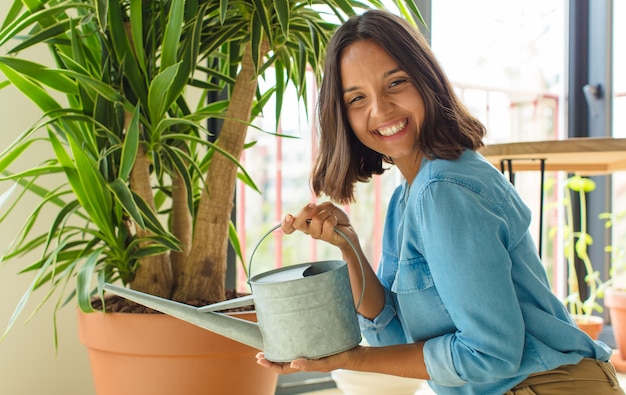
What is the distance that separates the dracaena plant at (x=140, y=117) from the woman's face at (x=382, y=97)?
Answer: 21 centimetres

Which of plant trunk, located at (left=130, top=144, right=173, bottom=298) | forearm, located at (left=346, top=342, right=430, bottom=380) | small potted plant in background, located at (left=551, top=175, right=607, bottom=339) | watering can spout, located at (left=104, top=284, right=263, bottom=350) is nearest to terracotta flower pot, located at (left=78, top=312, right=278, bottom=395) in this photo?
plant trunk, located at (left=130, top=144, right=173, bottom=298)

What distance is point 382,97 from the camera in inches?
42.5

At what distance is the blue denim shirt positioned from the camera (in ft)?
3.00

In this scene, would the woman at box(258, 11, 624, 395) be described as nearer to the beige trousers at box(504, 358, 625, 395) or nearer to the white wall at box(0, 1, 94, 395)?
the beige trousers at box(504, 358, 625, 395)

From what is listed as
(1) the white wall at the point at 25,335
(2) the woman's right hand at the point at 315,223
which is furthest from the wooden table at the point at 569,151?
(1) the white wall at the point at 25,335

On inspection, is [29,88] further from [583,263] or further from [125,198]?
[583,263]

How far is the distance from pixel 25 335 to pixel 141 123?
25.8 inches

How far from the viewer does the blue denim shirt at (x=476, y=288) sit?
36.0 inches

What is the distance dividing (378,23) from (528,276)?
1.57 feet

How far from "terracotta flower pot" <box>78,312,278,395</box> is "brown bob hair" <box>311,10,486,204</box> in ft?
1.42

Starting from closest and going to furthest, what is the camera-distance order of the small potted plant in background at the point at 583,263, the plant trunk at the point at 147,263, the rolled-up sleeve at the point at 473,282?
1. the rolled-up sleeve at the point at 473,282
2. the plant trunk at the point at 147,263
3. the small potted plant in background at the point at 583,263

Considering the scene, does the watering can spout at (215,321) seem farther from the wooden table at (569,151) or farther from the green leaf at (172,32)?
the wooden table at (569,151)

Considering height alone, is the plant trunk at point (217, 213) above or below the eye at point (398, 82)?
below

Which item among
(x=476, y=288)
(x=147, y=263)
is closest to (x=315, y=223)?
(x=476, y=288)
